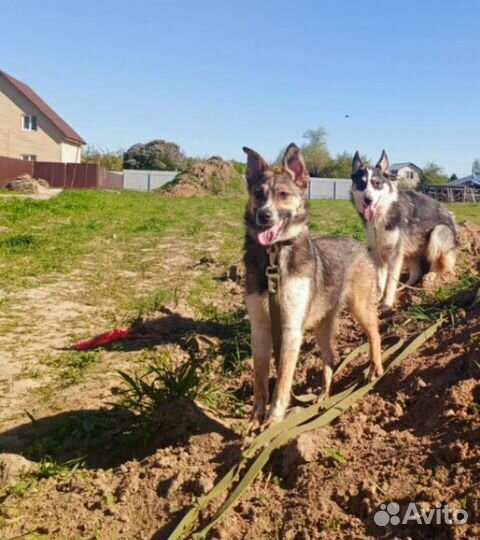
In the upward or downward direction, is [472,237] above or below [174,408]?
above

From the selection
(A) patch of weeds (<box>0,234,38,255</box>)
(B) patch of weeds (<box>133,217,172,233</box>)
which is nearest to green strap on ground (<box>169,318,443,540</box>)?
(A) patch of weeds (<box>0,234,38,255</box>)

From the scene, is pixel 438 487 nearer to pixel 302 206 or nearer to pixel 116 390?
pixel 302 206

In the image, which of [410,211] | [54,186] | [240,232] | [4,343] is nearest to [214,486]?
[4,343]

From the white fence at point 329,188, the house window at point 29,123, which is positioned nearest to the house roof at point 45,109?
the house window at point 29,123

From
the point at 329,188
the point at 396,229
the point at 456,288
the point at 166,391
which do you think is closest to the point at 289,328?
the point at 166,391

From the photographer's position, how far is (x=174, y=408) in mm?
4215

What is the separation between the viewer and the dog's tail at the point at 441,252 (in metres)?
8.55

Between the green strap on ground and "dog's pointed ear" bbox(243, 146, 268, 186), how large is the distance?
1759 millimetres

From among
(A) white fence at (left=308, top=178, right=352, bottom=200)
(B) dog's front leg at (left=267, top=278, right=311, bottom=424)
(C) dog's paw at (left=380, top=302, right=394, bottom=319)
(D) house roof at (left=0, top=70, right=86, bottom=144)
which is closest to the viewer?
(B) dog's front leg at (left=267, top=278, right=311, bottom=424)

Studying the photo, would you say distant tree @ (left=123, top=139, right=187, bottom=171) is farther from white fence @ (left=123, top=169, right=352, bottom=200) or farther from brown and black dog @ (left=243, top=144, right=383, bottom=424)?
brown and black dog @ (left=243, top=144, right=383, bottom=424)

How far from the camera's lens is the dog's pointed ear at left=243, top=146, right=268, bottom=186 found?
4648 millimetres

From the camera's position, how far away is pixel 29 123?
174 ft

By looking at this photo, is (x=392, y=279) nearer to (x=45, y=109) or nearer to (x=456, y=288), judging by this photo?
(x=456, y=288)

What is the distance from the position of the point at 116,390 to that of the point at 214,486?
2.10m
